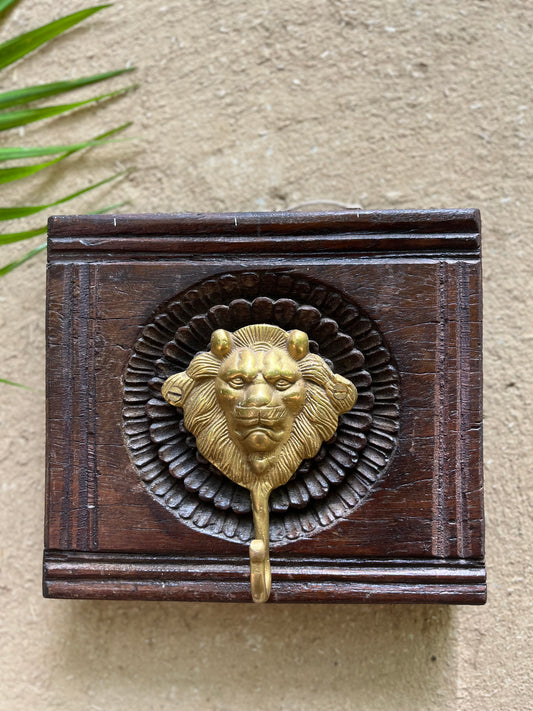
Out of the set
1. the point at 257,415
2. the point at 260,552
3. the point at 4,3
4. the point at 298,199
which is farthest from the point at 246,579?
the point at 4,3

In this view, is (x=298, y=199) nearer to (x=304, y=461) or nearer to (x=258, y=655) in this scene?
(x=304, y=461)

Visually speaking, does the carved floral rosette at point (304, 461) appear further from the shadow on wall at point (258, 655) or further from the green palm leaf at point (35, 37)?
the green palm leaf at point (35, 37)

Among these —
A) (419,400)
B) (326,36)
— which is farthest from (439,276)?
(326,36)

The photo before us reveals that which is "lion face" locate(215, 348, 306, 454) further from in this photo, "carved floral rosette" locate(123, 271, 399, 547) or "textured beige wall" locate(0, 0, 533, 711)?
"textured beige wall" locate(0, 0, 533, 711)

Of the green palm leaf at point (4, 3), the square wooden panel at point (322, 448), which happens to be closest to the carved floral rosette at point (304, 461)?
the square wooden panel at point (322, 448)

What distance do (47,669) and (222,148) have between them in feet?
1.98

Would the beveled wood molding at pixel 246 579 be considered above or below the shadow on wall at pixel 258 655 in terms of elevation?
above

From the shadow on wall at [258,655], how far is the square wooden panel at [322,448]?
107 mm

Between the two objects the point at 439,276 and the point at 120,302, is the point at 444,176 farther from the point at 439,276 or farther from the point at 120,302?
the point at 120,302

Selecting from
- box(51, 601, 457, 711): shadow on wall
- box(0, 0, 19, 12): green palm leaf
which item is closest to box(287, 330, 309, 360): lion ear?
box(51, 601, 457, 711): shadow on wall

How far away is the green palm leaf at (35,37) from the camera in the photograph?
670 millimetres

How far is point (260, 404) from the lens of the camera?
53cm

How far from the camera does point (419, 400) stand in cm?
56

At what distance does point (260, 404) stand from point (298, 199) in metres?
0.26
